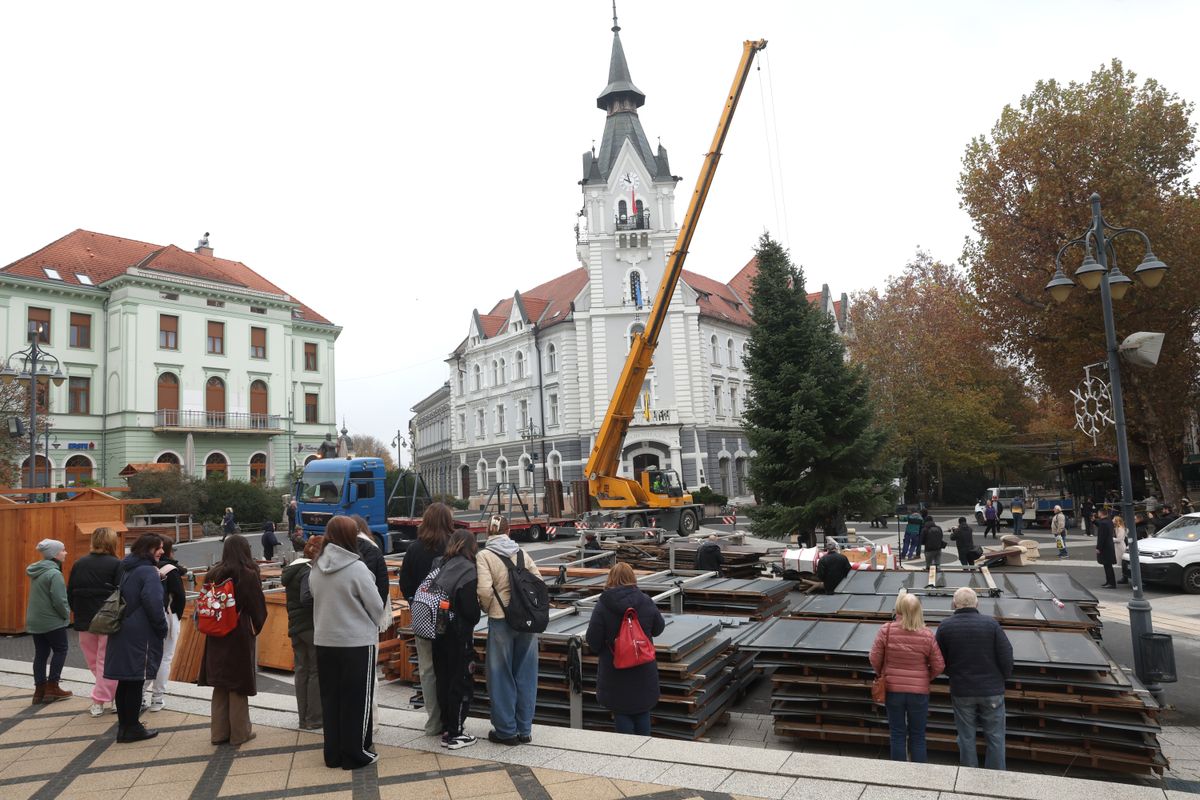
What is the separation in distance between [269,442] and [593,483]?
25.6 metres

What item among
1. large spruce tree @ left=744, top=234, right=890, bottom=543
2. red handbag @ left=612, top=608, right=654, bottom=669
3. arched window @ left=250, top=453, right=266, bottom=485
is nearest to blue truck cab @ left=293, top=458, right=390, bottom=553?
large spruce tree @ left=744, top=234, right=890, bottom=543

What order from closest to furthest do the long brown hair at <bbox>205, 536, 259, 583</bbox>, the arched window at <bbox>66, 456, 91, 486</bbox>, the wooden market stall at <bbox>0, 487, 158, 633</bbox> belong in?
the long brown hair at <bbox>205, 536, 259, 583</bbox>, the wooden market stall at <bbox>0, 487, 158, 633</bbox>, the arched window at <bbox>66, 456, 91, 486</bbox>

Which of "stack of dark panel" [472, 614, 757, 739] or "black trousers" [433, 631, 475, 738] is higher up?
"black trousers" [433, 631, 475, 738]

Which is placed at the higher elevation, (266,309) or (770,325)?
(266,309)

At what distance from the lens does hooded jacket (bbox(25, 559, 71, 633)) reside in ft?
24.6

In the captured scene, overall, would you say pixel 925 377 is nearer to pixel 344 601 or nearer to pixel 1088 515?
pixel 1088 515

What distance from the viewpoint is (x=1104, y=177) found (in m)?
23.6

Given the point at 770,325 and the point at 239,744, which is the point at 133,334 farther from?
the point at 239,744

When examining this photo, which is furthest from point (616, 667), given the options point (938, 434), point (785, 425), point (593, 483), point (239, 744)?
point (938, 434)

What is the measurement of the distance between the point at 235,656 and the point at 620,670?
2999 millimetres

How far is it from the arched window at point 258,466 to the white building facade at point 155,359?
58 millimetres

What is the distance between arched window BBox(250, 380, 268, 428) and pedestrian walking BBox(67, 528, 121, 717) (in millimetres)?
38655

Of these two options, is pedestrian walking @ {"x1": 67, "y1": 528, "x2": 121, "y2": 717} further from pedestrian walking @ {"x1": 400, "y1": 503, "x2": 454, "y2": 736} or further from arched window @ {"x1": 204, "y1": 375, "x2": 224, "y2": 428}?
→ arched window @ {"x1": 204, "y1": 375, "x2": 224, "y2": 428}

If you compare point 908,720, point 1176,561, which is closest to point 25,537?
point 908,720
